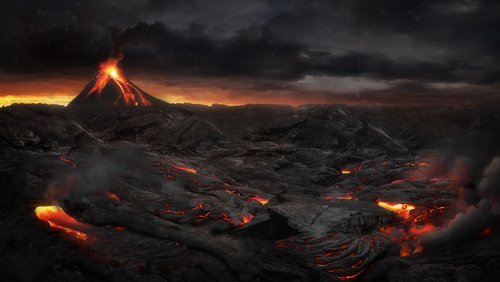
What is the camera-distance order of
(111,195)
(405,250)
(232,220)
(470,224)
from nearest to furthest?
(470,224)
(405,250)
(232,220)
(111,195)

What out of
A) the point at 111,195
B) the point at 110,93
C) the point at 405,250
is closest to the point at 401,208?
the point at 405,250

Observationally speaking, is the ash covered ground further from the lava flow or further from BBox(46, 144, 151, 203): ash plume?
the lava flow

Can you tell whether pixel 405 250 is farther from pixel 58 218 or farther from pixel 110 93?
pixel 110 93

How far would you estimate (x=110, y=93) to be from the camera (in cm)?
6119

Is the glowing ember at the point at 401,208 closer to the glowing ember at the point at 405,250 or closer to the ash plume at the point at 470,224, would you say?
the glowing ember at the point at 405,250

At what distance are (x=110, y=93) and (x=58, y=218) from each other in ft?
192

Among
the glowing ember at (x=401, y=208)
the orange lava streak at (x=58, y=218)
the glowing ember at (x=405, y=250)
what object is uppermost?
the orange lava streak at (x=58, y=218)

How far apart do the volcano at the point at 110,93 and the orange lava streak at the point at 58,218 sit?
176 feet

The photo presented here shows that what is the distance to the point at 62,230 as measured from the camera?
364 inches

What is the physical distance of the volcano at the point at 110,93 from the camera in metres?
60.2

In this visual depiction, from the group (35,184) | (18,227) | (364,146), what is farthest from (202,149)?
(18,227)

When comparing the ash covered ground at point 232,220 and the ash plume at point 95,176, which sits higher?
A: the ash plume at point 95,176

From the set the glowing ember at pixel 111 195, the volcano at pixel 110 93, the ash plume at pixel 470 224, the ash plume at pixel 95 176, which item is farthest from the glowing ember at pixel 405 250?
the volcano at pixel 110 93

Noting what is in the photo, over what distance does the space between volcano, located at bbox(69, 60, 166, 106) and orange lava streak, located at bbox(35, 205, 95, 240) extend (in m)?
53.8
